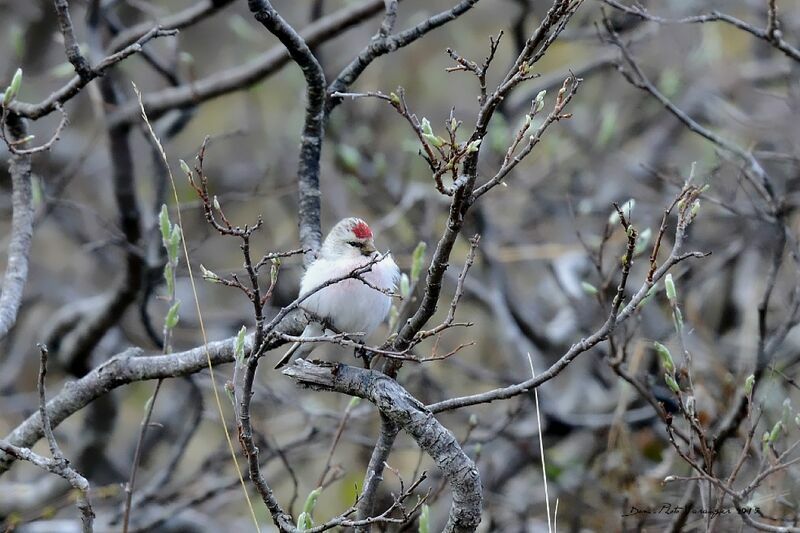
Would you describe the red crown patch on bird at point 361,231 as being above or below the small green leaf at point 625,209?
above

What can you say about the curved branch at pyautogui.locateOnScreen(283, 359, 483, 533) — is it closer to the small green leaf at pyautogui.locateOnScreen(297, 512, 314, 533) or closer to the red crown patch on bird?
the small green leaf at pyautogui.locateOnScreen(297, 512, 314, 533)

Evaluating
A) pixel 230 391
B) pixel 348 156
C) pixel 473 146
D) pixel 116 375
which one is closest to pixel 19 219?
pixel 116 375

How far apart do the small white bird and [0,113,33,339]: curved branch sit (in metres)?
1.07

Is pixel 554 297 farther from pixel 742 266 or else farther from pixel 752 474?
pixel 752 474

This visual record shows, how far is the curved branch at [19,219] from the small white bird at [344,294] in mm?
1066

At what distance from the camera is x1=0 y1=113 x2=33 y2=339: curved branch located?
11.9 feet

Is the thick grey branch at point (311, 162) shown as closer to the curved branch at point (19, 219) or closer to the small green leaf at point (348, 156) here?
the curved branch at point (19, 219)

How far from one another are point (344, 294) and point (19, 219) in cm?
132

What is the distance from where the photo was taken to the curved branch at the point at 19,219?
3641 mm

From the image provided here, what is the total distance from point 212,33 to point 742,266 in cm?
636

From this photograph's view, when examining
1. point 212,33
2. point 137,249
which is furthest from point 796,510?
point 212,33

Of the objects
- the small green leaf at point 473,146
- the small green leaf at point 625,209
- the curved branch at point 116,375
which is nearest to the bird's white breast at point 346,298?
the curved branch at point 116,375

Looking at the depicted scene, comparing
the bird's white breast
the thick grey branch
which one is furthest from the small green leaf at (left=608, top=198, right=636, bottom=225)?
the thick grey branch

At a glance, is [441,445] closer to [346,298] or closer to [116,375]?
[346,298]
